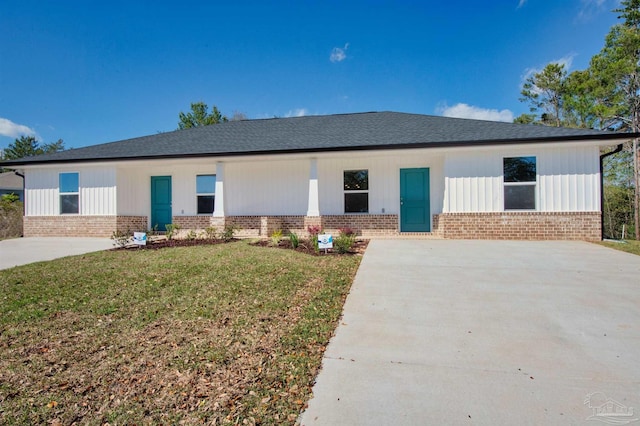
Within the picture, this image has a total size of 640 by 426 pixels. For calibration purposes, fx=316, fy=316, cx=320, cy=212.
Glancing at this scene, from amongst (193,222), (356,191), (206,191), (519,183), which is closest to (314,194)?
(356,191)

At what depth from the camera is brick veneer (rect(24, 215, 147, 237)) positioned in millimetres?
12633

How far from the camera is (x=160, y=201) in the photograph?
13.9 meters

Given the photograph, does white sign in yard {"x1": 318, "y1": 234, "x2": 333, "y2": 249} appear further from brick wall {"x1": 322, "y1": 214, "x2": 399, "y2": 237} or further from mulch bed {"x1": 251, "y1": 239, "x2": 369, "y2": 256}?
brick wall {"x1": 322, "y1": 214, "x2": 399, "y2": 237}

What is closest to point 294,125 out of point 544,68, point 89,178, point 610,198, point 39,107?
point 89,178

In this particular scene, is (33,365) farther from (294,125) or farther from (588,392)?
(294,125)

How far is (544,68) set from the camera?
22.4 metres

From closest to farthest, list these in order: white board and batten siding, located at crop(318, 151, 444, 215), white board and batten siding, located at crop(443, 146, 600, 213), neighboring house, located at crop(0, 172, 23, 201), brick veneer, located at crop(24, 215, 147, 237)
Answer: white board and batten siding, located at crop(443, 146, 600, 213), white board and batten siding, located at crop(318, 151, 444, 215), brick veneer, located at crop(24, 215, 147, 237), neighboring house, located at crop(0, 172, 23, 201)

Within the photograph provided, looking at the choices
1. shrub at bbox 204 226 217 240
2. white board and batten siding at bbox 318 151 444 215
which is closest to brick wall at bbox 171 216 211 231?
shrub at bbox 204 226 217 240

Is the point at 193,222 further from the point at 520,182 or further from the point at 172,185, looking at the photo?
the point at 520,182

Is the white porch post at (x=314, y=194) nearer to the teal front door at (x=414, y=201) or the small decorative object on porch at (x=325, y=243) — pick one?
the teal front door at (x=414, y=201)

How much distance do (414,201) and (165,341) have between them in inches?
401

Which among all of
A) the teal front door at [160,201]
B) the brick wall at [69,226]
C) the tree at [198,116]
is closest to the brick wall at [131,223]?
the brick wall at [69,226]

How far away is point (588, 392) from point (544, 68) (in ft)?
88.7

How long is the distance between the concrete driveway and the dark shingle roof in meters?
5.26
